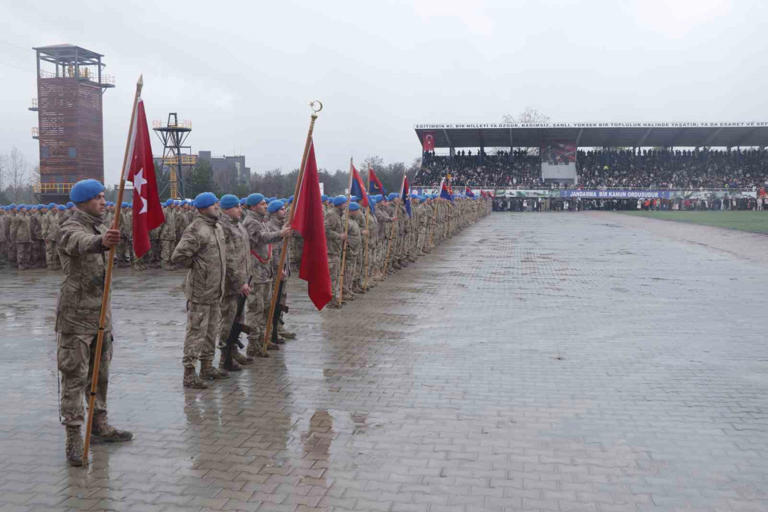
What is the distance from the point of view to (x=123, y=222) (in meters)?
20.5

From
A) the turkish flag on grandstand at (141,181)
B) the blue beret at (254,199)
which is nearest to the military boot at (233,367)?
the blue beret at (254,199)

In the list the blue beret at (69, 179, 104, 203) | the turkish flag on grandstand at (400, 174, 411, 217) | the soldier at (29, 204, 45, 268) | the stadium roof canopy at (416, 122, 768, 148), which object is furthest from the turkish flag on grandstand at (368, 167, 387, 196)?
the stadium roof canopy at (416, 122, 768, 148)

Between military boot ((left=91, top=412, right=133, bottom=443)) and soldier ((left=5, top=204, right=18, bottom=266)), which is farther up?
soldier ((left=5, top=204, right=18, bottom=266))

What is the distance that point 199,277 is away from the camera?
23.5 feet

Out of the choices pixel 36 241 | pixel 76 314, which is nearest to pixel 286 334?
pixel 76 314

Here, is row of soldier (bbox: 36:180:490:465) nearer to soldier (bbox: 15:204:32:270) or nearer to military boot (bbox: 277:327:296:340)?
military boot (bbox: 277:327:296:340)

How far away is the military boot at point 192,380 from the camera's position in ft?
23.3

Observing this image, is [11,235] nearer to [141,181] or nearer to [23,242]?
[23,242]

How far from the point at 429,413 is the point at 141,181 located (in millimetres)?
3180

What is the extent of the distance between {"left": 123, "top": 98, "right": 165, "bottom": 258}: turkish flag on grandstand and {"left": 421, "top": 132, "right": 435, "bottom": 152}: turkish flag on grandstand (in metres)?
62.5

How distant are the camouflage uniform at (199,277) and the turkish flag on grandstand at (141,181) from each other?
106 centimetres

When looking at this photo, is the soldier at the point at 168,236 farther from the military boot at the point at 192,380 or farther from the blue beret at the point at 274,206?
the military boot at the point at 192,380

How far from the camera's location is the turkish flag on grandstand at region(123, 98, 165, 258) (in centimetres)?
560

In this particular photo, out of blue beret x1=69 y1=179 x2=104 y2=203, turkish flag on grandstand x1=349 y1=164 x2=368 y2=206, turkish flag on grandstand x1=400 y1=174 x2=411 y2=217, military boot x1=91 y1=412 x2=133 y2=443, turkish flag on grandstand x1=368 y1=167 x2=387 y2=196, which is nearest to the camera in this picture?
blue beret x1=69 y1=179 x2=104 y2=203
